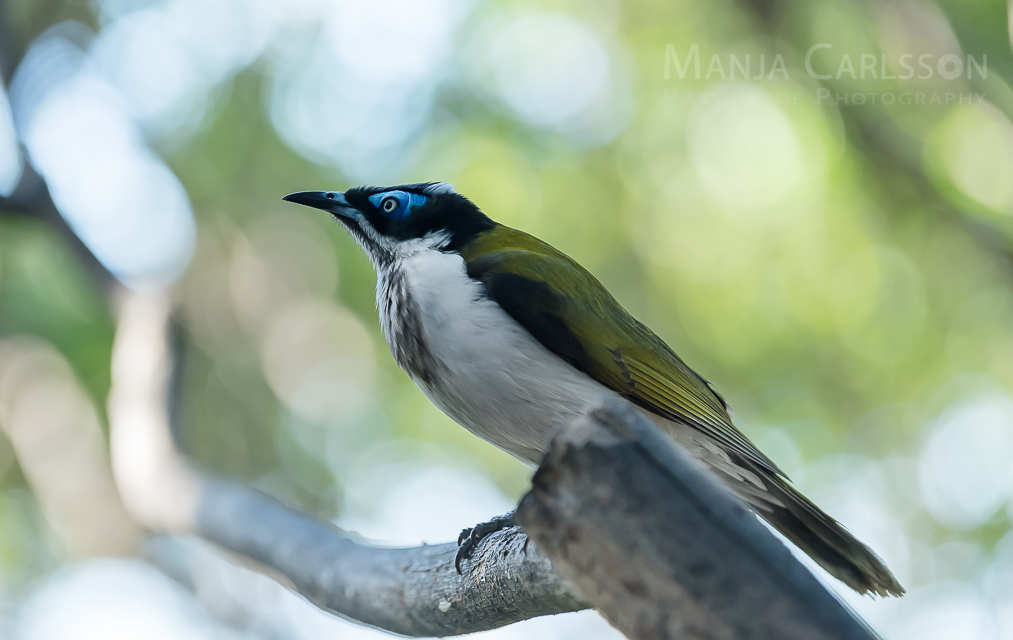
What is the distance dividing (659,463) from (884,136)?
598 centimetres

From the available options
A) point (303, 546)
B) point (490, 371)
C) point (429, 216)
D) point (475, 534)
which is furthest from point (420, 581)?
point (429, 216)

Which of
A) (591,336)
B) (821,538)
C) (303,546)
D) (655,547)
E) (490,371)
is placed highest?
(591,336)

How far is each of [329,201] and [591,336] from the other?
5.32 feet

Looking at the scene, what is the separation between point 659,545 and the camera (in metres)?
1.23

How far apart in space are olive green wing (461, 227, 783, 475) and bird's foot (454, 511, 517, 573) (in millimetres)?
667

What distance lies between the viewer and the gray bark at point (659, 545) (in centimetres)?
114

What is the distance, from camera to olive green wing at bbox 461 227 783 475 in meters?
3.06

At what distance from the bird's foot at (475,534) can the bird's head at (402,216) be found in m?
1.29

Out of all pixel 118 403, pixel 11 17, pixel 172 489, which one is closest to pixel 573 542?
pixel 172 489

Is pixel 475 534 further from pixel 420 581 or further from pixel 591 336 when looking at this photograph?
pixel 591 336

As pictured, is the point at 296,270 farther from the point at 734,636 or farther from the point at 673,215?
the point at 734,636

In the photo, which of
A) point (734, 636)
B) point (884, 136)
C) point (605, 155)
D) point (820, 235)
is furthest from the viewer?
point (605, 155)

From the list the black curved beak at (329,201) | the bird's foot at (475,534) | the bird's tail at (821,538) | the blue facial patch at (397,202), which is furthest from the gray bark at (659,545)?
the black curved beak at (329,201)

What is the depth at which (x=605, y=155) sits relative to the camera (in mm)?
8758
